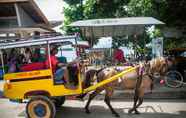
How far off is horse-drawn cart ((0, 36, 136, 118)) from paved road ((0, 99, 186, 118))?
3.55 feet

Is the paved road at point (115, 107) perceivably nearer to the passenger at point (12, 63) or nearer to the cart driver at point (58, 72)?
the cart driver at point (58, 72)

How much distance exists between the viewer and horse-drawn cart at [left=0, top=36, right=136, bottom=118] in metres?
8.40

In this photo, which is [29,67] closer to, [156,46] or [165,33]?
[156,46]

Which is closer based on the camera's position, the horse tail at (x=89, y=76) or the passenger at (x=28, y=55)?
the passenger at (x=28, y=55)

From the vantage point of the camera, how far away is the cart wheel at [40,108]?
8.37m

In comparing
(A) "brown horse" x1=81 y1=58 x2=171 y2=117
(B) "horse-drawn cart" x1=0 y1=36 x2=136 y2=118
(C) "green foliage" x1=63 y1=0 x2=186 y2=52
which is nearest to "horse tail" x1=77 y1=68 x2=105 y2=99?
(A) "brown horse" x1=81 y1=58 x2=171 y2=117

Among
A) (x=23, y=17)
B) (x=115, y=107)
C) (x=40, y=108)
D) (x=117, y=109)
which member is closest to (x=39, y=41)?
(x=40, y=108)

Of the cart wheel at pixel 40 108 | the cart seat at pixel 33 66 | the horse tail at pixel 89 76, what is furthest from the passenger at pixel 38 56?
the horse tail at pixel 89 76

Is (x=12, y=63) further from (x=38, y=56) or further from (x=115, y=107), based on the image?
(x=115, y=107)

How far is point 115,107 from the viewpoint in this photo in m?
10.5

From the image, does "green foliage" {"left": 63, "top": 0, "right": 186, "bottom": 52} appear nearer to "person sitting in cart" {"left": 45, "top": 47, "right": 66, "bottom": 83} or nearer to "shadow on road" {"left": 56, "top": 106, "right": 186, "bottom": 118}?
"shadow on road" {"left": 56, "top": 106, "right": 186, "bottom": 118}

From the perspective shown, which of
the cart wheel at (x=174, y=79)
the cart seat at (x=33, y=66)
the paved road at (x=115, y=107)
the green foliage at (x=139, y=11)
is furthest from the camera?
the green foliage at (x=139, y=11)

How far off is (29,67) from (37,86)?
511mm

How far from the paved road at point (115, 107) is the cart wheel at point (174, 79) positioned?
226 centimetres
